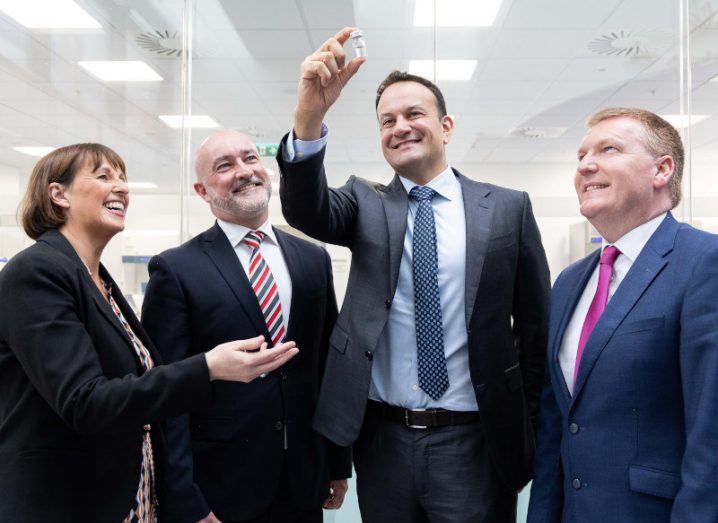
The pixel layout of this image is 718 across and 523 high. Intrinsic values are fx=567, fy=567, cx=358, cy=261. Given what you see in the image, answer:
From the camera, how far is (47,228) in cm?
154

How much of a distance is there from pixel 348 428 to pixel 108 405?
2.23 feet

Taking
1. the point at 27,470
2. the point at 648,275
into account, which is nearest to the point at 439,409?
the point at 648,275

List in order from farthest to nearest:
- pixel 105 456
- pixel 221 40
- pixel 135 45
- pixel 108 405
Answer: pixel 135 45 → pixel 221 40 → pixel 105 456 → pixel 108 405

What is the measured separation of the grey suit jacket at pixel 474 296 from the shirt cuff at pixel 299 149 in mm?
15

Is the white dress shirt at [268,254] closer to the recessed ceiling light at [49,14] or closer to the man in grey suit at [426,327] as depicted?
the man in grey suit at [426,327]

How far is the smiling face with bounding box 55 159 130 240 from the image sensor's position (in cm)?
156

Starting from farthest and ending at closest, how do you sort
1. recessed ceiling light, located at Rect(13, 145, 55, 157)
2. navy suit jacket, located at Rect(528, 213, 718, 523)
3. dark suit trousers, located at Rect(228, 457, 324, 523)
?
1. recessed ceiling light, located at Rect(13, 145, 55, 157)
2. dark suit trousers, located at Rect(228, 457, 324, 523)
3. navy suit jacket, located at Rect(528, 213, 718, 523)

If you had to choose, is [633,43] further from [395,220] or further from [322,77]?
[322,77]

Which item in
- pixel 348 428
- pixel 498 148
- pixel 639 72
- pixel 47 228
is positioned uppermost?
pixel 639 72

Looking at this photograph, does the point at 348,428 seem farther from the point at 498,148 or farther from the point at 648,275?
the point at 498,148

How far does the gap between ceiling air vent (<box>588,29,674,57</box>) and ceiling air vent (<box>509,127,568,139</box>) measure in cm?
81

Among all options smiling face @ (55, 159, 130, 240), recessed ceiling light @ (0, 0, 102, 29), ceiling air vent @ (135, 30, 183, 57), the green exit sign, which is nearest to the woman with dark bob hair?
smiling face @ (55, 159, 130, 240)

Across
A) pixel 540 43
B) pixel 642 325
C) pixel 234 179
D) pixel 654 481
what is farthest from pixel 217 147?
pixel 540 43

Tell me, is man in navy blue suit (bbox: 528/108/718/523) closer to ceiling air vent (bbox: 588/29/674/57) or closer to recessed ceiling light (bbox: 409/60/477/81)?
recessed ceiling light (bbox: 409/60/477/81)
